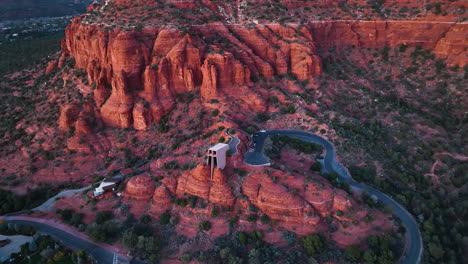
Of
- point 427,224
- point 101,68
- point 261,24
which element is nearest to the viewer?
point 427,224

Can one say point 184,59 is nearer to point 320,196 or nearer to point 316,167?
point 316,167

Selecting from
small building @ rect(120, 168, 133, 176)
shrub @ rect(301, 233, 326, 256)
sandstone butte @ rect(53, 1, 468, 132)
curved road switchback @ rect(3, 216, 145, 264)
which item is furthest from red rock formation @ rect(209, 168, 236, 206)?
sandstone butte @ rect(53, 1, 468, 132)

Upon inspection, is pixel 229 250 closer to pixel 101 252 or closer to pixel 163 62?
pixel 101 252

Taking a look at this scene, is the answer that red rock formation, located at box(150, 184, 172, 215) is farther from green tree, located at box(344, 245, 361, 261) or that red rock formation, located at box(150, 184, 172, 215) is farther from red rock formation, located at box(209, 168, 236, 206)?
green tree, located at box(344, 245, 361, 261)

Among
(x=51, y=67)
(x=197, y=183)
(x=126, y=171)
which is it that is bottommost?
(x=126, y=171)

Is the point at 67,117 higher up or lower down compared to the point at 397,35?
lower down

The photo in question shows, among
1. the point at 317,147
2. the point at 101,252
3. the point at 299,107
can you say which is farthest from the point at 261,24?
the point at 101,252

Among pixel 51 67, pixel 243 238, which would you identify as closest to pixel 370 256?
pixel 243 238
